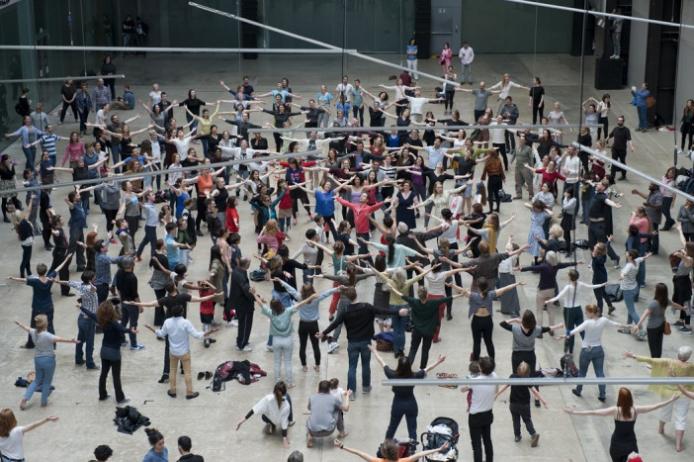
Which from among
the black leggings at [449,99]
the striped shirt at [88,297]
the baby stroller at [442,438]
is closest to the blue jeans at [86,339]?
the striped shirt at [88,297]

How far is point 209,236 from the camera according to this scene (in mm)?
21594

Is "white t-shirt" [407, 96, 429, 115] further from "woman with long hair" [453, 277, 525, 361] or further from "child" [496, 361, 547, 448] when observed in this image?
"child" [496, 361, 547, 448]

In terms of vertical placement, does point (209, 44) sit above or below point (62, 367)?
above

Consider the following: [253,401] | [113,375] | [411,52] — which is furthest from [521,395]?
[411,52]

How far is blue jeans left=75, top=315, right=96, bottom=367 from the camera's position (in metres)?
16.2

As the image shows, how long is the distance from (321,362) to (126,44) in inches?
736

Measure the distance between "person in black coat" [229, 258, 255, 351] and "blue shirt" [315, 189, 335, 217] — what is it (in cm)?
354

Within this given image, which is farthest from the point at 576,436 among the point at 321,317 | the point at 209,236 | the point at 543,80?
the point at 543,80

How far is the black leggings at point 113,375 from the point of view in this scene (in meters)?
15.3

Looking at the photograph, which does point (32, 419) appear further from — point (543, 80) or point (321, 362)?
point (543, 80)

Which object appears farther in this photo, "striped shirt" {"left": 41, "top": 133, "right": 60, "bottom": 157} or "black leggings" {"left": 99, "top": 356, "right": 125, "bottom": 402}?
"striped shirt" {"left": 41, "top": 133, "right": 60, "bottom": 157}

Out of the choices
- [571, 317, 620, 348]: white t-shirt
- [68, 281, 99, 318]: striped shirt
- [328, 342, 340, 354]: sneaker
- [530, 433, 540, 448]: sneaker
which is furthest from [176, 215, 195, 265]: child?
[530, 433, 540, 448]: sneaker

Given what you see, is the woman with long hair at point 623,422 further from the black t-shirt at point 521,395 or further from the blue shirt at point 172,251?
the blue shirt at point 172,251

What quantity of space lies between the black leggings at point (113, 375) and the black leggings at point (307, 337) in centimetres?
234
